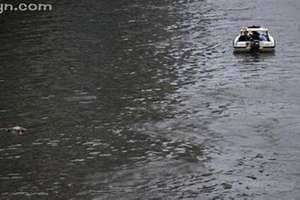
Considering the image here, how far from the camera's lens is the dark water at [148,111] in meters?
24.8

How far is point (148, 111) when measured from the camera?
1299 inches

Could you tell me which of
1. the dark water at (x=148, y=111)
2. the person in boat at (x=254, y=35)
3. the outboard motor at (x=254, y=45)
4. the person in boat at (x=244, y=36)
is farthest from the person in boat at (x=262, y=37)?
the dark water at (x=148, y=111)

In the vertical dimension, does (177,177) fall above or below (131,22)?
below

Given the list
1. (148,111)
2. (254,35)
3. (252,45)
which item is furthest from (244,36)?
(148,111)

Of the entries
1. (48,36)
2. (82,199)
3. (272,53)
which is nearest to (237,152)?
(82,199)

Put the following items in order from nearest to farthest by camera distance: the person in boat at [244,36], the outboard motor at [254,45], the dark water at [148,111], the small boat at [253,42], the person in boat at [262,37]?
the dark water at [148,111]
the outboard motor at [254,45]
the small boat at [253,42]
the person in boat at [244,36]
the person in boat at [262,37]

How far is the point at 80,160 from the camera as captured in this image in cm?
2697

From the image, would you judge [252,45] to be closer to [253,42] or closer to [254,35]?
[253,42]

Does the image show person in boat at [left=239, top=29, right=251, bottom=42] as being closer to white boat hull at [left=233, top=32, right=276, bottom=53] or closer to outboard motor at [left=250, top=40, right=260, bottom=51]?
white boat hull at [left=233, top=32, right=276, bottom=53]

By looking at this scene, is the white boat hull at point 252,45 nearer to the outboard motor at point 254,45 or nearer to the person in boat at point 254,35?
the outboard motor at point 254,45

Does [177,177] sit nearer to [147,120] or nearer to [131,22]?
[147,120]

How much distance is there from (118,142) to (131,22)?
30236 millimetres

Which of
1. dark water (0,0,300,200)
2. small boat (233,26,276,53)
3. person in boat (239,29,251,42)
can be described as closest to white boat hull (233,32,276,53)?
small boat (233,26,276,53)

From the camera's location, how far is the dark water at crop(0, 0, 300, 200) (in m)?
24.8
